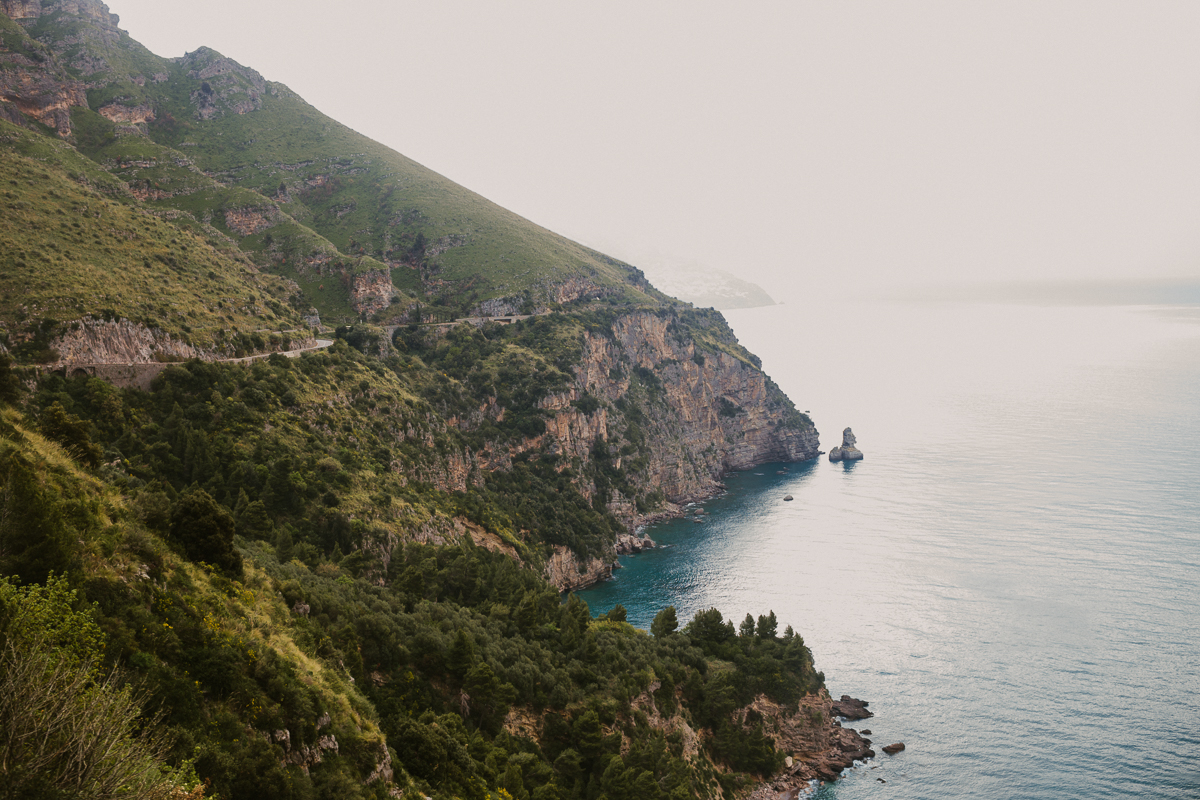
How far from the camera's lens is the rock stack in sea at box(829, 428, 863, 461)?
179 metres

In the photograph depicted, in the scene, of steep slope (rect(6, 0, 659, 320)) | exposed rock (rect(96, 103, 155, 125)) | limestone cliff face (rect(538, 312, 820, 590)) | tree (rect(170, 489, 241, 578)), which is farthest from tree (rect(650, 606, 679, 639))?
exposed rock (rect(96, 103, 155, 125))

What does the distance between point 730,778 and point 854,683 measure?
26.7m

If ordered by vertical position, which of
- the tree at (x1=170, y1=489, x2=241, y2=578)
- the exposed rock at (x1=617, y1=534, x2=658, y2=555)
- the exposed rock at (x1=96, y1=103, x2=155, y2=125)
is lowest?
the exposed rock at (x1=617, y1=534, x2=658, y2=555)

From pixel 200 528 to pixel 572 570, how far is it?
82.6 m

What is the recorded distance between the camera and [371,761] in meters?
28.2

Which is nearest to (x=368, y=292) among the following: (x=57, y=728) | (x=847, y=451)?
(x=57, y=728)

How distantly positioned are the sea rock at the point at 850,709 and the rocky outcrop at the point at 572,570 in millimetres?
46836

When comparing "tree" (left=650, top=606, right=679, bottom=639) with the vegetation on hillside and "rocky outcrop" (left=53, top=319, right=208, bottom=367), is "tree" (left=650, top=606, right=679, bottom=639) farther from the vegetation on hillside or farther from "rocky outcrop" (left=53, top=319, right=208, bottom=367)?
"rocky outcrop" (left=53, top=319, right=208, bottom=367)

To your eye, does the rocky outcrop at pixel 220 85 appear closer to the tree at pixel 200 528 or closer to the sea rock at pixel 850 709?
the tree at pixel 200 528

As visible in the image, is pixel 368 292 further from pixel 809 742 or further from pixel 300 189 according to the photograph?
pixel 809 742

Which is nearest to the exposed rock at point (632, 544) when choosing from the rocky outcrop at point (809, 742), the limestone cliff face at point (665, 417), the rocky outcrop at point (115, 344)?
the limestone cliff face at point (665, 417)

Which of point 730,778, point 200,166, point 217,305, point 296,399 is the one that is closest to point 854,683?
point 730,778

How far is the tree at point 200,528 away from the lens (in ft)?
102

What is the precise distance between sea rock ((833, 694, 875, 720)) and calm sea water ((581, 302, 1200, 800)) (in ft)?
3.51
